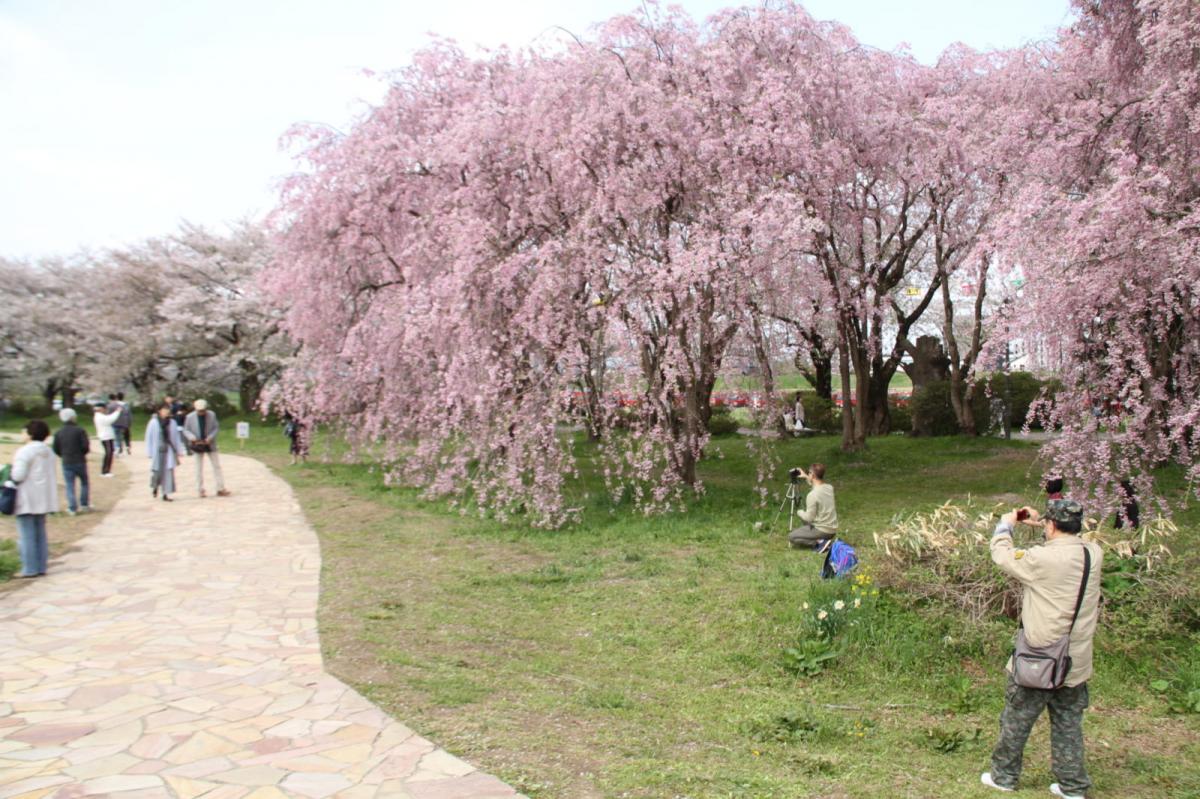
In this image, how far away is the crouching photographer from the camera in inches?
156

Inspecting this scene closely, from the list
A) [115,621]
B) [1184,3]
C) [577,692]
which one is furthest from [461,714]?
[1184,3]

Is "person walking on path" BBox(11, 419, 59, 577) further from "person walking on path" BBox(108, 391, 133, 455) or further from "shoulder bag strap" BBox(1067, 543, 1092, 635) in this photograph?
"person walking on path" BBox(108, 391, 133, 455)

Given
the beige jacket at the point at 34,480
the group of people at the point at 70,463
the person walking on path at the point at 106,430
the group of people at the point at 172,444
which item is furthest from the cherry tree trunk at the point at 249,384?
the beige jacket at the point at 34,480

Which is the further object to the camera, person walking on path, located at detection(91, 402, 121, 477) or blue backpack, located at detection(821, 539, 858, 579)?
person walking on path, located at detection(91, 402, 121, 477)

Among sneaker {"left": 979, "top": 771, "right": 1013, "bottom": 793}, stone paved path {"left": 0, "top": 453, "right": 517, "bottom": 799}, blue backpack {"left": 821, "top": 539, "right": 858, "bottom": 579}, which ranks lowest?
sneaker {"left": 979, "top": 771, "right": 1013, "bottom": 793}

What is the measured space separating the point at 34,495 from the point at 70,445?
3908 mm

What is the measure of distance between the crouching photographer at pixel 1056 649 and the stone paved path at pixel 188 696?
269 centimetres

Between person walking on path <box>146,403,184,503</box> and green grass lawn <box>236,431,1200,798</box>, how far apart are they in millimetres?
5347

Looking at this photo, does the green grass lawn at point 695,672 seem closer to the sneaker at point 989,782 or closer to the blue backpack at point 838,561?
the sneaker at point 989,782

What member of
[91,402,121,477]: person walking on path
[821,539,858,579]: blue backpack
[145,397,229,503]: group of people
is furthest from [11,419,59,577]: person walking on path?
[91,402,121,477]: person walking on path

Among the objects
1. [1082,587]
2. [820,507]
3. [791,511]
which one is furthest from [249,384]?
[1082,587]

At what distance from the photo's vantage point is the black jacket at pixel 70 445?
37.6 feet

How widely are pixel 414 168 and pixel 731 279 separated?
614 centimetres

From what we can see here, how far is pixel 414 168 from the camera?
43.1 feet
